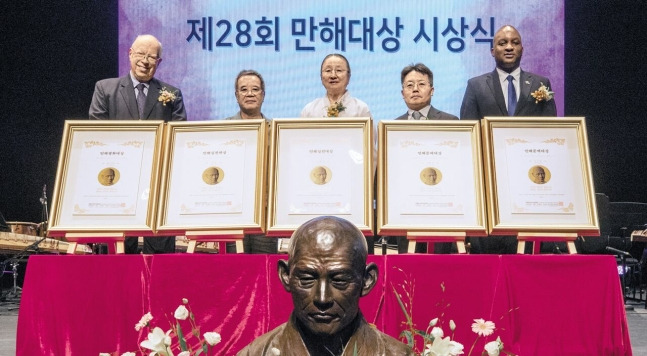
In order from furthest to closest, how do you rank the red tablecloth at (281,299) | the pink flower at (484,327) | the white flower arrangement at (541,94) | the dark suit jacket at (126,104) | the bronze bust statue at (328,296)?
the dark suit jacket at (126,104) → the white flower arrangement at (541,94) → the red tablecloth at (281,299) → the pink flower at (484,327) → the bronze bust statue at (328,296)

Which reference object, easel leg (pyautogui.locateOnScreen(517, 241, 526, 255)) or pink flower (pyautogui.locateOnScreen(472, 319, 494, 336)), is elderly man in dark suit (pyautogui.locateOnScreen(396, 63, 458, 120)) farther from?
pink flower (pyautogui.locateOnScreen(472, 319, 494, 336))

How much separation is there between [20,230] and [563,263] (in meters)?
7.55

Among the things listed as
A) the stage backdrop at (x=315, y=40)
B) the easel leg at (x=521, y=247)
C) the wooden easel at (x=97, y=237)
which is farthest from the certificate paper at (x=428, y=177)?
the stage backdrop at (x=315, y=40)

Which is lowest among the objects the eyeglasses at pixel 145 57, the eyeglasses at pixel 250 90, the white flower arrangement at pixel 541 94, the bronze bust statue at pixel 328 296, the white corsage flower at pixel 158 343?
the white corsage flower at pixel 158 343

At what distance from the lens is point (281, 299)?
288 cm

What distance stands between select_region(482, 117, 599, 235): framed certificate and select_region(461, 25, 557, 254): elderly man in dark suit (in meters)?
0.82

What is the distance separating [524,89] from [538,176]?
A: 3.78ft

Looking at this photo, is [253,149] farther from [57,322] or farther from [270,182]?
[57,322]

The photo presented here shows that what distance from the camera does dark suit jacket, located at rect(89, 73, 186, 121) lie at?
13.9 ft

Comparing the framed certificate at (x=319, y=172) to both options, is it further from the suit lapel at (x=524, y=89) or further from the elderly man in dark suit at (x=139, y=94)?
the suit lapel at (x=524, y=89)

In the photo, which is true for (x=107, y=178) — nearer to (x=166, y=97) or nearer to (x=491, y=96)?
(x=166, y=97)

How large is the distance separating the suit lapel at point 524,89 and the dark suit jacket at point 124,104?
5.63 ft

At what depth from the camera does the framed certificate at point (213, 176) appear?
308 centimetres

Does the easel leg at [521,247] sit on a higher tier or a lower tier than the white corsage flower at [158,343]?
higher
